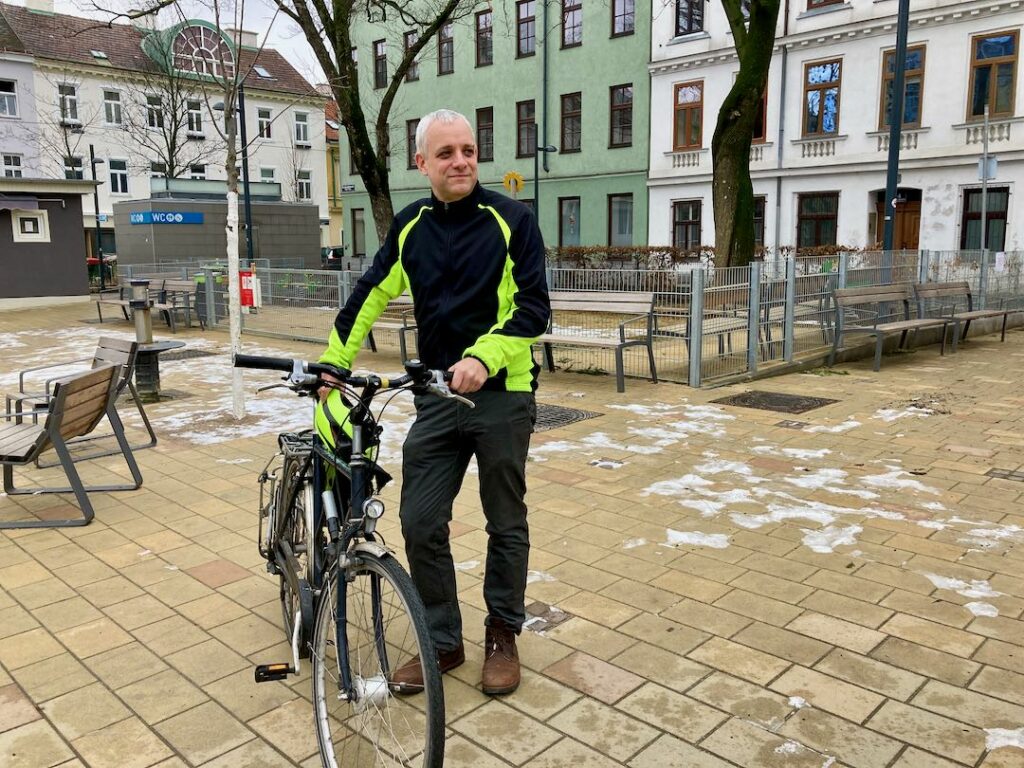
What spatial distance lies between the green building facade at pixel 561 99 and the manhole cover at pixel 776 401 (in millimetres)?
20238

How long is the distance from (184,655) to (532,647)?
138 centimetres

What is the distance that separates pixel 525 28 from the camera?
3073 cm

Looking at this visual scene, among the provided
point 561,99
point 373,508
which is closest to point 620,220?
point 561,99

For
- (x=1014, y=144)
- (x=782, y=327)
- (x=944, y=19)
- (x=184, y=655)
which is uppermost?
(x=944, y=19)

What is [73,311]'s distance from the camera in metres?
21.1

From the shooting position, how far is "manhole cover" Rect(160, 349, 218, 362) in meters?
12.2

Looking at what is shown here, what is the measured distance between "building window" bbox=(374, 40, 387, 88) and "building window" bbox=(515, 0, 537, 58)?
7.26 meters

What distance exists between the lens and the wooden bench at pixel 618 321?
930 centimetres

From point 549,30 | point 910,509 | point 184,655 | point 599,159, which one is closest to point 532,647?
point 184,655

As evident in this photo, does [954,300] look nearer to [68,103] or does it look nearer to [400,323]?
[400,323]

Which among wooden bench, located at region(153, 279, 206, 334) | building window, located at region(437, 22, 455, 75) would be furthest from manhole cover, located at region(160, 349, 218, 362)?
building window, located at region(437, 22, 455, 75)

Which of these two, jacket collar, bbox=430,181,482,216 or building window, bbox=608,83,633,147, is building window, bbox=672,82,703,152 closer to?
building window, bbox=608,83,633,147

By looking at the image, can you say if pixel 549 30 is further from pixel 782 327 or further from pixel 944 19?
pixel 782 327

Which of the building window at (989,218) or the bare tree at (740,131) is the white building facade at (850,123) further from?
the bare tree at (740,131)
